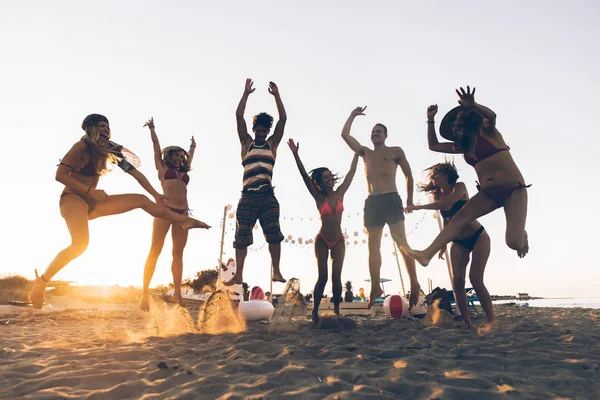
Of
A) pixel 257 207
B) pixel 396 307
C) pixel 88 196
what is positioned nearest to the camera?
pixel 88 196

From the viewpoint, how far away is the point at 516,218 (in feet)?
13.4

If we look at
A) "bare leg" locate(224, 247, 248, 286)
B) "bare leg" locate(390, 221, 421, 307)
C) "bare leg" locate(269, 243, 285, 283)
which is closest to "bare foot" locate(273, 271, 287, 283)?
"bare leg" locate(269, 243, 285, 283)

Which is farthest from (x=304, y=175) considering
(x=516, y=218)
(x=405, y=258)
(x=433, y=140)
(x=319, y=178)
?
(x=516, y=218)

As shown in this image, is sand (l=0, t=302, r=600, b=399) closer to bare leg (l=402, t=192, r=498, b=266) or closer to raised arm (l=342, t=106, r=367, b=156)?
bare leg (l=402, t=192, r=498, b=266)

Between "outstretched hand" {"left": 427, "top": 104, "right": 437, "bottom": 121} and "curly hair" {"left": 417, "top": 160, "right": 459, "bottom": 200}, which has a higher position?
"outstretched hand" {"left": 427, "top": 104, "right": 437, "bottom": 121}

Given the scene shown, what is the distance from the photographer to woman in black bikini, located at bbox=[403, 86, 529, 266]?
411 cm

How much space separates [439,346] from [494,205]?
165cm

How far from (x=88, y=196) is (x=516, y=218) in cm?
486

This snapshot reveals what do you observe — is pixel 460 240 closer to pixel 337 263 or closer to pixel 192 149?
pixel 337 263

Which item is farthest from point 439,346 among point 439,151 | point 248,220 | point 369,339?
point 248,220

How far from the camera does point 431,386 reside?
2.41 metres

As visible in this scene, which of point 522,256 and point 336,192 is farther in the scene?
point 336,192

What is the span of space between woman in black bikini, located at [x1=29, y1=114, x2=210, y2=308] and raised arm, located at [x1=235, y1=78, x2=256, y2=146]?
144cm

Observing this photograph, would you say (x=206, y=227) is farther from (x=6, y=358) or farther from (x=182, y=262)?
(x=6, y=358)
